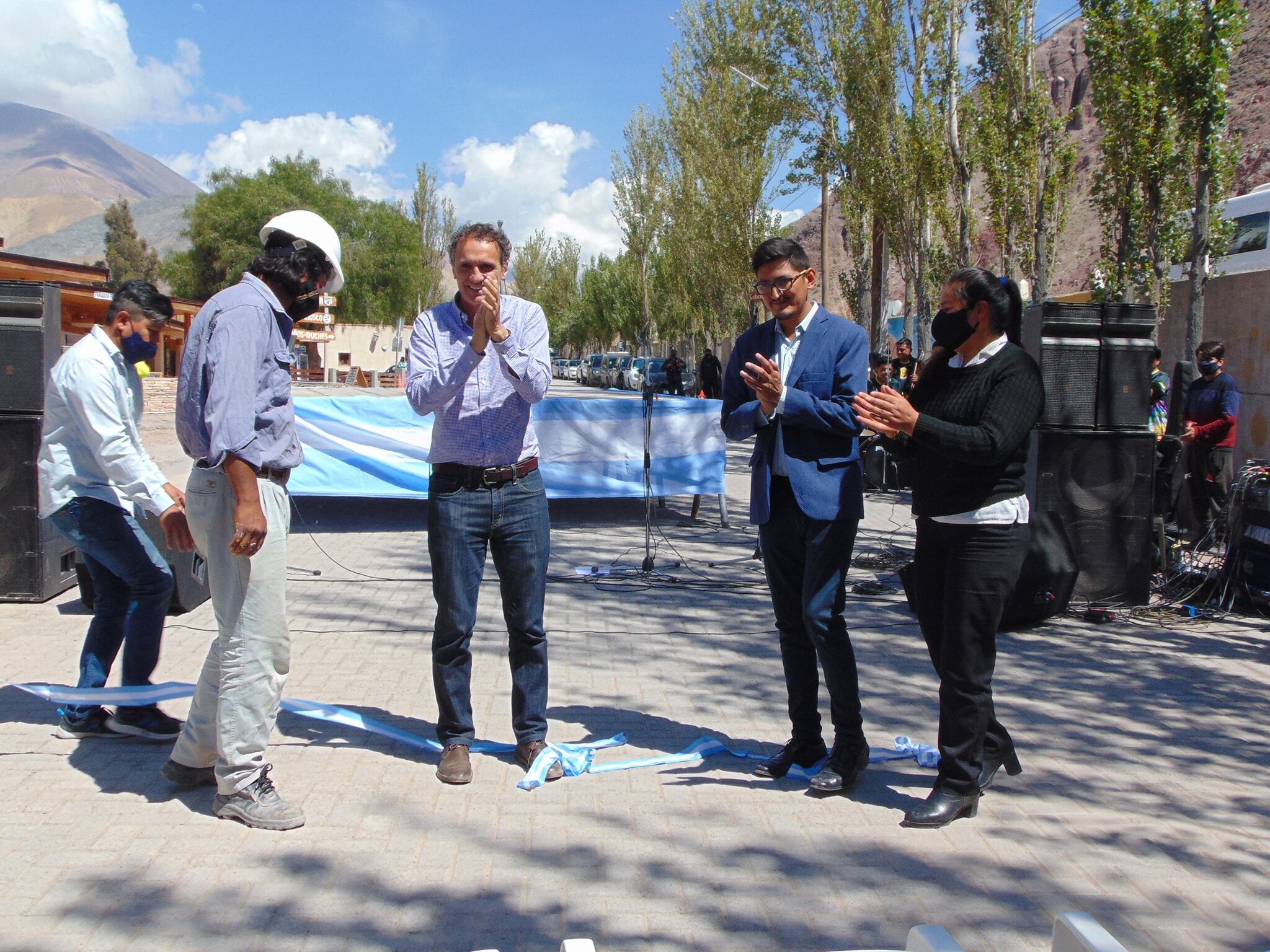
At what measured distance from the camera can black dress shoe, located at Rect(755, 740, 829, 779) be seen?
4164 millimetres

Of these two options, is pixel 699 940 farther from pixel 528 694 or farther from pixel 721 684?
pixel 721 684

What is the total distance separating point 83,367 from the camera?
4.11 meters

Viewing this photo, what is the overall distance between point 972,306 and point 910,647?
10.3ft

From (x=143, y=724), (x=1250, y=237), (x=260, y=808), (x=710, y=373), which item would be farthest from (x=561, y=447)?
(x=710, y=373)

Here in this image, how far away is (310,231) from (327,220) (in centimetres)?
4889

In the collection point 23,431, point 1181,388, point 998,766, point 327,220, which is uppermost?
point 327,220

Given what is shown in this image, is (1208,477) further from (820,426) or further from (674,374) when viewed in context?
(674,374)

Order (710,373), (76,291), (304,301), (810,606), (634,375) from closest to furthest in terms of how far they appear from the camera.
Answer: (304,301)
(810,606)
(76,291)
(710,373)
(634,375)

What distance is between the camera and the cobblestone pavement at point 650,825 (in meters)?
3.02

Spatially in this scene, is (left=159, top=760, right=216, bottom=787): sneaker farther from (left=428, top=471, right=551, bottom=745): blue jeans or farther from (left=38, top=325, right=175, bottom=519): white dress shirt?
(left=38, top=325, right=175, bottom=519): white dress shirt

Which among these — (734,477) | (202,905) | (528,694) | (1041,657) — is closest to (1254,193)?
(734,477)

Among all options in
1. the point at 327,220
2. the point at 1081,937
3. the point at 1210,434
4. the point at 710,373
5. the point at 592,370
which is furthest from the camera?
the point at 592,370

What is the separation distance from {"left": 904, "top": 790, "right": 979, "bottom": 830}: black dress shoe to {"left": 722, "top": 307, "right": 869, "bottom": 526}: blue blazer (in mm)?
1102

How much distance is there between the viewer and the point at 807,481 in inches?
155
